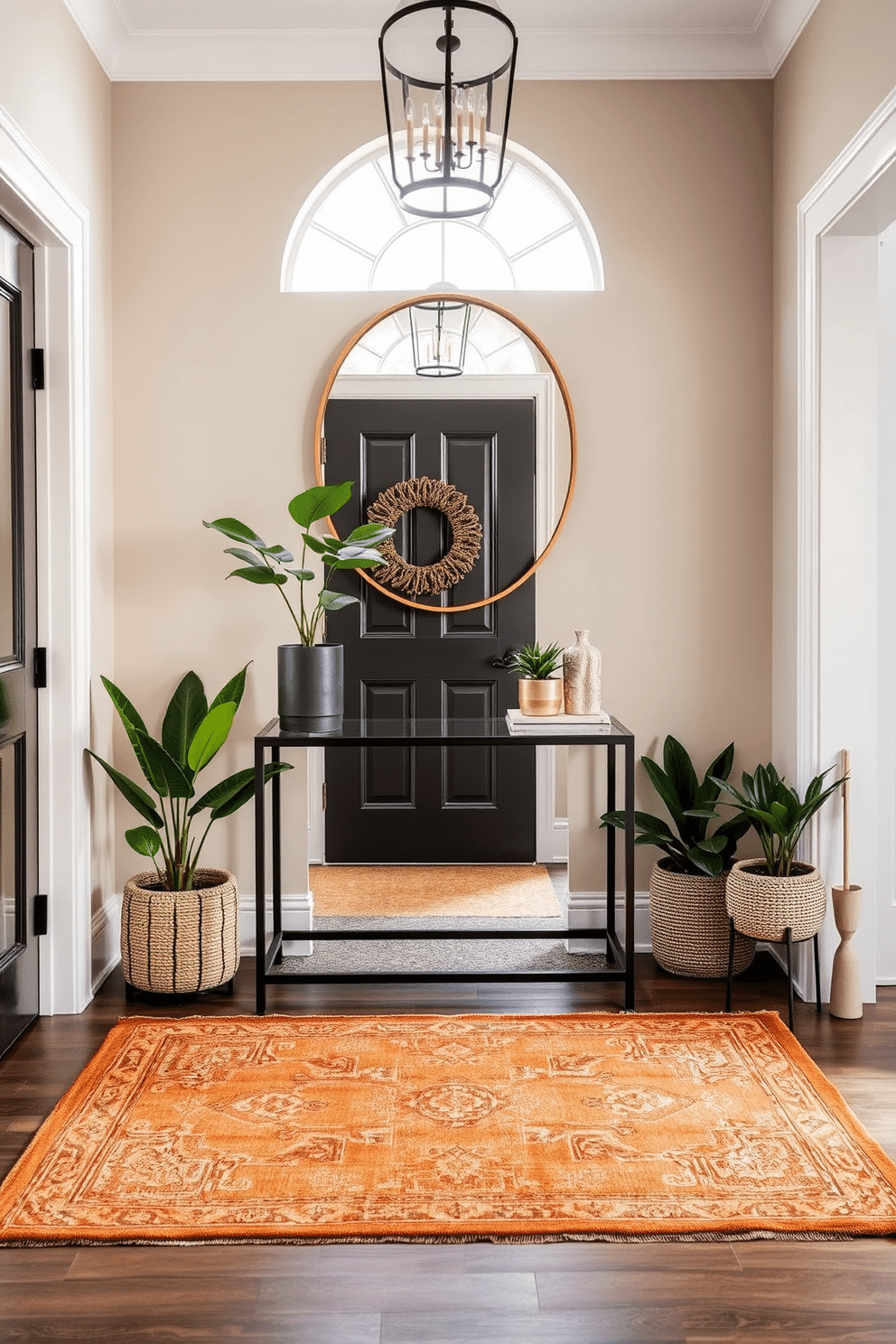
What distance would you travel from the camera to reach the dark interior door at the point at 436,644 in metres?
3.60

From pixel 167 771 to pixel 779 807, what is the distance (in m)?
1.73

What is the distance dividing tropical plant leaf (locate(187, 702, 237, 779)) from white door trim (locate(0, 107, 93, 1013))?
0.33m

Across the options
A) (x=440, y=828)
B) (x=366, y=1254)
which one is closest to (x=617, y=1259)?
(x=366, y=1254)

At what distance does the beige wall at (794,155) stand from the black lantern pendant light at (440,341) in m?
1.00

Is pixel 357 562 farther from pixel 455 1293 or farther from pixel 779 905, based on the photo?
pixel 455 1293

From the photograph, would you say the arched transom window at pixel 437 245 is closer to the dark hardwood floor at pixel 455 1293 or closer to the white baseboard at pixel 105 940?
the white baseboard at pixel 105 940

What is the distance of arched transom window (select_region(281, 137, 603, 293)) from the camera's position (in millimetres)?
3645

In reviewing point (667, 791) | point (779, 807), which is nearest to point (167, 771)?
point (667, 791)

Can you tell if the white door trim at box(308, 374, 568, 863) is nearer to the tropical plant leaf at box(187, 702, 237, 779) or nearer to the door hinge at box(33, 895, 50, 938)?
the tropical plant leaf at box(187, 702, 237, 779)

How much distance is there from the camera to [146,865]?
3672mm

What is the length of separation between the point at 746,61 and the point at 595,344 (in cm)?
99

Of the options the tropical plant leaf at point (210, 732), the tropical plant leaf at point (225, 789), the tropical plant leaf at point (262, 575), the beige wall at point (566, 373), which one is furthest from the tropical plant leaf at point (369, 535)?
the tropical plant leaf at point (225, 789)

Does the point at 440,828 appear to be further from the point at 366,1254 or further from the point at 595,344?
the point at 366,1254

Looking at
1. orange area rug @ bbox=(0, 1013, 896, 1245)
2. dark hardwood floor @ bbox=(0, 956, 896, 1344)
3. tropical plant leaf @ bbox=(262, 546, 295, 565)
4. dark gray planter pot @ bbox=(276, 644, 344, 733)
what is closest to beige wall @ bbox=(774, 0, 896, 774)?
orange area rug @ bbox=(0, 1013, 896, 1245)
